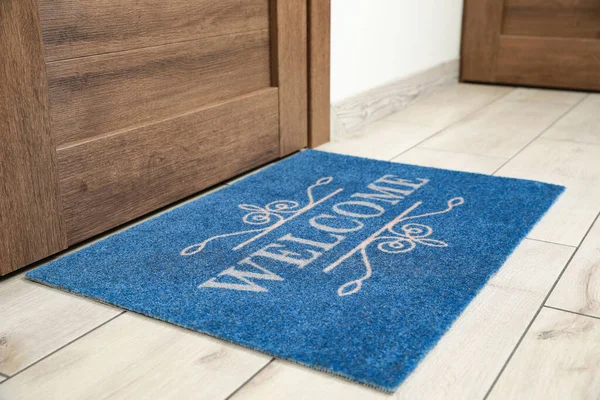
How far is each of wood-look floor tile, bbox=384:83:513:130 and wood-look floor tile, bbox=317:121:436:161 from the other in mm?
76

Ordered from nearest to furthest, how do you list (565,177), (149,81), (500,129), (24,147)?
(24,147) < (149,81) < (565,177) < (500,129)

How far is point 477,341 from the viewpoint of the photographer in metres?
1.02

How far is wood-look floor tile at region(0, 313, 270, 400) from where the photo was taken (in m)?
0.92

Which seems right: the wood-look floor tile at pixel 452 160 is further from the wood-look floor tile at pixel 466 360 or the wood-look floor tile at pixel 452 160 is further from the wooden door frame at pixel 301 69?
the wood-look floor tile at pixel 466 360

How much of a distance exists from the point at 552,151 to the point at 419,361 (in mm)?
1160

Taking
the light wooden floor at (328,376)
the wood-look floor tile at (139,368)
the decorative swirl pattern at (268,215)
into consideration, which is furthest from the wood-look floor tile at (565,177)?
the wood-look floor tile at (139,368)

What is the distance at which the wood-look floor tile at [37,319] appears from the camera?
102cm

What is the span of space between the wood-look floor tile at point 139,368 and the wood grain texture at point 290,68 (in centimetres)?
92

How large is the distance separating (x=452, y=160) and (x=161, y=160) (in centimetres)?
77

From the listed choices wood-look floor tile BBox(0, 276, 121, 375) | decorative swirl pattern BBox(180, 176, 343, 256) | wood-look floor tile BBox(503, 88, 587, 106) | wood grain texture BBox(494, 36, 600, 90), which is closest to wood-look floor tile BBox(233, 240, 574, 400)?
wood-look floor tile BBox(0, 276, 121, 375)

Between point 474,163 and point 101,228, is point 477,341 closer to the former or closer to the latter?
point 101,228

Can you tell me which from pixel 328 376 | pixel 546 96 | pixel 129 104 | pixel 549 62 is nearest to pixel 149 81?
pixel 129 104

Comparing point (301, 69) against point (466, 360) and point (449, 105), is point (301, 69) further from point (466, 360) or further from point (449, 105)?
point (466, 360)

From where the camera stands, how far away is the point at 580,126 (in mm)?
2207
